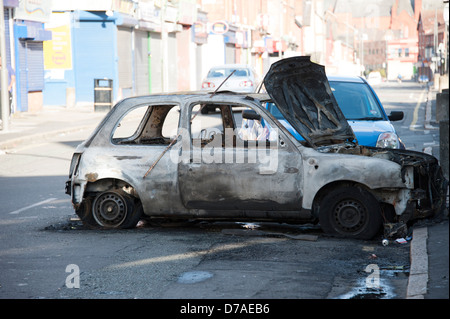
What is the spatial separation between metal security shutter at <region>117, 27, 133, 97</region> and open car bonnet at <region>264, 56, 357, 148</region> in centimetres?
3076

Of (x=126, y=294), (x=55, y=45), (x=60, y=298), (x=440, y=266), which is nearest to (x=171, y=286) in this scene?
(x=126, y=294)

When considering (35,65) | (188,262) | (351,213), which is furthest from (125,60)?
(188,262)

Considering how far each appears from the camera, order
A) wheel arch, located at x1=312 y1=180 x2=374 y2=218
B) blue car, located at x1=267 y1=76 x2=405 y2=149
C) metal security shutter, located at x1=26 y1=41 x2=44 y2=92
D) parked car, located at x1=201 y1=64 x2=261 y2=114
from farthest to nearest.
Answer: parked car, located at x1=201 y1=64 x2=261 y2=114 < metal security shutter, located at x1=26 y1=41 x2=44 y2=92 < blue car, located at x1=267 y1=76 x2=405 y2=149 < wheel arch, located at x1=312 y1=180 x2=374 y2=218

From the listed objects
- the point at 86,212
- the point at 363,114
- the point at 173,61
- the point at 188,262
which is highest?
the point at 173,61

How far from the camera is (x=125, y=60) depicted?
40.3m

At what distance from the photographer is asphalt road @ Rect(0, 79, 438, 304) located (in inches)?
247

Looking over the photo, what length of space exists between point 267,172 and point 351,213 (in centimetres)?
98

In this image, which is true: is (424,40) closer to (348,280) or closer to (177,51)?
(177,51)

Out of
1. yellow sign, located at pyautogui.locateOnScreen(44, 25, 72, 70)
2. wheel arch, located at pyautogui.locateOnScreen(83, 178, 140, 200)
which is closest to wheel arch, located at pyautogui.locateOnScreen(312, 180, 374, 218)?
wheel arch, located at pyautogui.locateOnScreen(83, 178, 140, 200)

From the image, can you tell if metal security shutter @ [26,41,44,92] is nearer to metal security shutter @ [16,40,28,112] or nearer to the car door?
metal security shutter @ [16,40,28,112]

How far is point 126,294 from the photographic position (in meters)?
6.14

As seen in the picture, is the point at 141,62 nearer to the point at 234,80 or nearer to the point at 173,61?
the point at 173,61

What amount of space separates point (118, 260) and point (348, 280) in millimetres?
2198

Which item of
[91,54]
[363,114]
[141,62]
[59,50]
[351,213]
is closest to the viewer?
[351,213]
